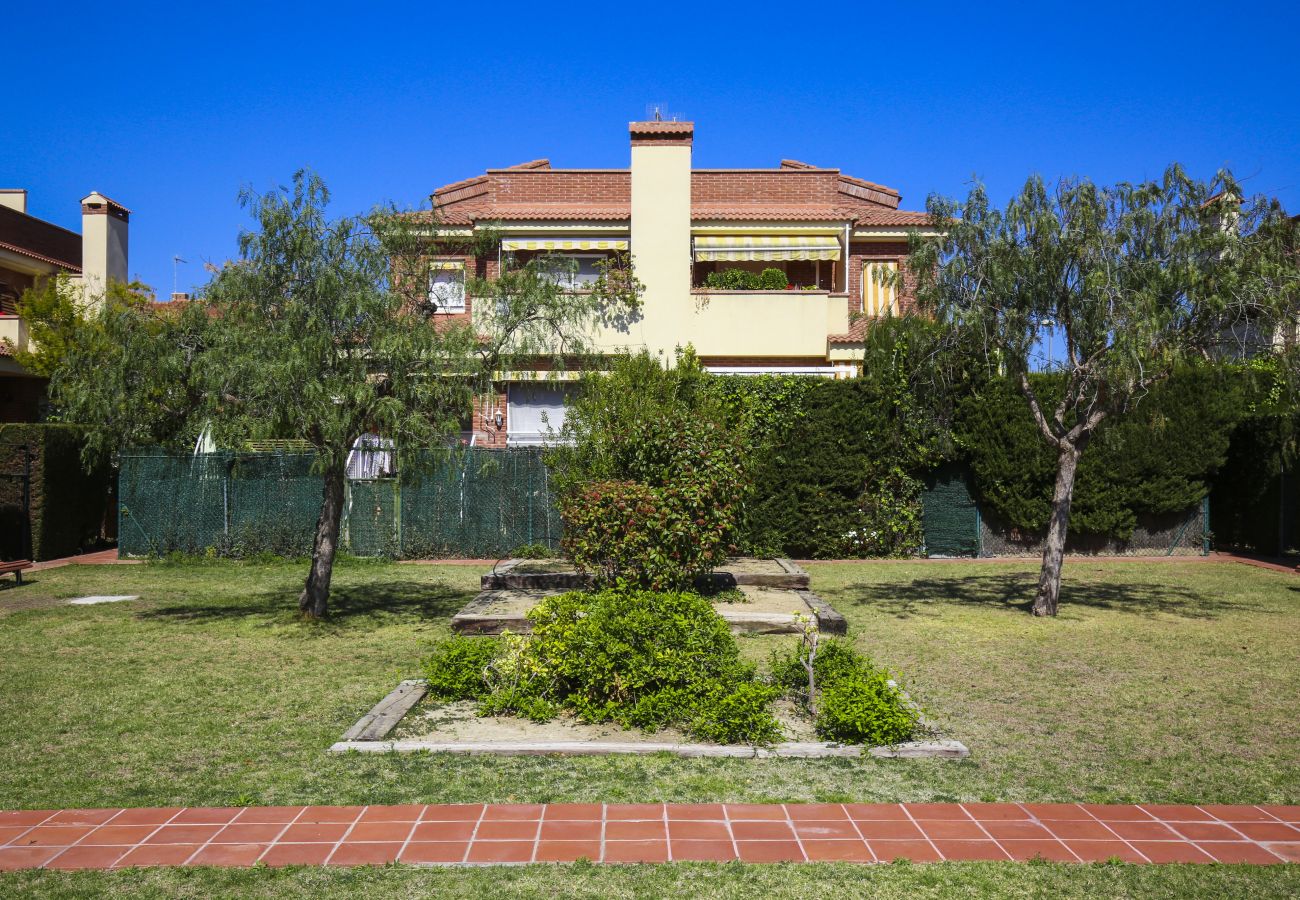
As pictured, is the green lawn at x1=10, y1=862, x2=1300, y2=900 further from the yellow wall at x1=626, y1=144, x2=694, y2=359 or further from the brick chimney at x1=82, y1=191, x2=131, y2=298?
the brick chimney at x1=82, y1=191, x2=131, y2=298

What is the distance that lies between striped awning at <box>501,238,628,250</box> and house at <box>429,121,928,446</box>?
29mm

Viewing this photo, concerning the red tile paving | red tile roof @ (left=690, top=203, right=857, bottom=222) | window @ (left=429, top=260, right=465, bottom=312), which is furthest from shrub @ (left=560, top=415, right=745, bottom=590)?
red tile roof @ (left=690, top=203, right=857, bottom=222)

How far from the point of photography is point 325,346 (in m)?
11.2

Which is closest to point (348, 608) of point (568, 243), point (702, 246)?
point (568, 243)

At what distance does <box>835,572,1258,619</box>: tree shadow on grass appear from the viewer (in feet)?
45.4

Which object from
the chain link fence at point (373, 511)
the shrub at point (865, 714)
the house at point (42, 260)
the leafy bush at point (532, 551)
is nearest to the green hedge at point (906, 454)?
the chain link fence at point (373, 511)

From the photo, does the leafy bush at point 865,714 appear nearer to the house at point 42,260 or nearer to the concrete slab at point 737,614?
the concrete slab at point 737,614

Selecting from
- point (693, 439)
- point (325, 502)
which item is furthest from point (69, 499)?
point (693, 439)

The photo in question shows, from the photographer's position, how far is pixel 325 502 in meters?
12.6

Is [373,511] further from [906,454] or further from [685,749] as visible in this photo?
[685,749]

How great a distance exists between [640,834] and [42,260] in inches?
1305

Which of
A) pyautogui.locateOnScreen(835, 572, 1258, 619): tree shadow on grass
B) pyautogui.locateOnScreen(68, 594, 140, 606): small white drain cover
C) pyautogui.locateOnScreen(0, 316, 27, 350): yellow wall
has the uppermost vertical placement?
pyautogui.locateOnScreen(0, 316, 27, 350): yellow wall

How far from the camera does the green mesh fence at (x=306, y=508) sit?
19891 mm

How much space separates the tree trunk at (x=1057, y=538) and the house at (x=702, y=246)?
962 centimetres
